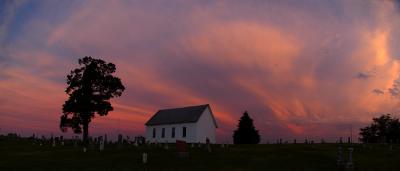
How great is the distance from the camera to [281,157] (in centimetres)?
4297

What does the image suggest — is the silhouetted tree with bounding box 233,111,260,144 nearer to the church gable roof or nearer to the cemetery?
the church gable roof

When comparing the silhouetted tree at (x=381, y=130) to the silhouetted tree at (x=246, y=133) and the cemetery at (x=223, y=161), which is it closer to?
the silhouetted tree at (x=246, y=133)

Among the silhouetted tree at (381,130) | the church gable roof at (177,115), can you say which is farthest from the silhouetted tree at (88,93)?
the silhouetted tree at (381,130)

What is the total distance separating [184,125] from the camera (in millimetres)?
82812

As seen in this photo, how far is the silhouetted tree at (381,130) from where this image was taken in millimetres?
86694

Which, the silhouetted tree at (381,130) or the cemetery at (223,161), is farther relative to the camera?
the silhouetted tree at (381,130)

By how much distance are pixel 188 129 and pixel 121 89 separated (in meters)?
15.6

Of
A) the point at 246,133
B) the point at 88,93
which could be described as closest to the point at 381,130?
the point at 246,133

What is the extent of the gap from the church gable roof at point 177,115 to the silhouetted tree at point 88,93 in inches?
590

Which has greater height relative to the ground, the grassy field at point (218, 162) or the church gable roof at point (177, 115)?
the church gable roof at point (177, 115)

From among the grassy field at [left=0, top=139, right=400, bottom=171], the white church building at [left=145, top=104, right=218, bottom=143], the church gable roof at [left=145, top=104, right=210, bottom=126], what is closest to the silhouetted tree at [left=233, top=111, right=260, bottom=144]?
the white church building at [left=145, top=104, right=218, bottom=143]

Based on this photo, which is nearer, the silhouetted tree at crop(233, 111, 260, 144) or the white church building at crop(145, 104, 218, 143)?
the white church building at crop(145, 104, 218, 143)

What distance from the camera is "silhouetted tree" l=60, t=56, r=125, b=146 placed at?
2746 inches

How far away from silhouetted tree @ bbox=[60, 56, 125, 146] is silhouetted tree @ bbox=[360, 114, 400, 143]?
170 ft
